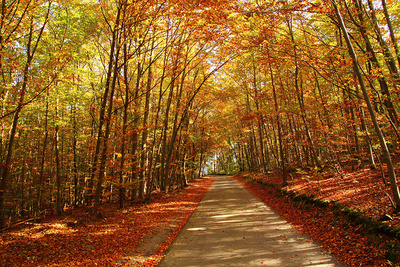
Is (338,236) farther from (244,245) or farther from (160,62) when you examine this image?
(160,62)

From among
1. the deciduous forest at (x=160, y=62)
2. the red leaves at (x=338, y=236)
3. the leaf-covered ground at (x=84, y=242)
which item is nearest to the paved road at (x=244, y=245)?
the red leaves at (x=338, y=236)

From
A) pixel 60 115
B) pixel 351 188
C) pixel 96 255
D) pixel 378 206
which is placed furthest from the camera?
pixel 60 115

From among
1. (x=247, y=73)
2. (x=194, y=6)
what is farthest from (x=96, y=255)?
(x=247, y=73)

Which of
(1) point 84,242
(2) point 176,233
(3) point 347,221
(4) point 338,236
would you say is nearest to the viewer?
(4) point 338,236

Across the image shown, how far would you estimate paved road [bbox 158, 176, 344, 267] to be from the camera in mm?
4023

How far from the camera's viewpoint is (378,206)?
4949 mm

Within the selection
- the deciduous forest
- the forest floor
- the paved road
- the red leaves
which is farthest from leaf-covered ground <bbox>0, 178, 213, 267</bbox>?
the red leaves

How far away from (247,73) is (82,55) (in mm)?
11766

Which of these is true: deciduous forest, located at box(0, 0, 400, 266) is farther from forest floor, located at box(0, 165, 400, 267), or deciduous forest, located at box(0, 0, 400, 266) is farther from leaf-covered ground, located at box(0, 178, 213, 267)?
leaf-covered ground, located at box(0, 178, 213, 267)

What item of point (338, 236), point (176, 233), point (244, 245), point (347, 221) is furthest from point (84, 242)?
point (347, 221)

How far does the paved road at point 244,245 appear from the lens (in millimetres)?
4023

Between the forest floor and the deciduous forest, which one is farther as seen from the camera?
the deciduous forest

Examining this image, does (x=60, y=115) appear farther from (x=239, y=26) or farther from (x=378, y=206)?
(x=378, y=206)

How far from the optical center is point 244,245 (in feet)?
15.9
